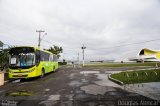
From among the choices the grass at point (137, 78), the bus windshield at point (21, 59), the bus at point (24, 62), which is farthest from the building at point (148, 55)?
the bus windshield at point (21, 59)

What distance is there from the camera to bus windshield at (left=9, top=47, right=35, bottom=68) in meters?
18.4

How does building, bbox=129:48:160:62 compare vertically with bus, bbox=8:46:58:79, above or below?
above

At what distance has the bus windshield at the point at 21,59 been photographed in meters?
18.4

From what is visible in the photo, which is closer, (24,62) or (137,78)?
(137,78)

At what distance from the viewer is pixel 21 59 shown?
18.5 meters

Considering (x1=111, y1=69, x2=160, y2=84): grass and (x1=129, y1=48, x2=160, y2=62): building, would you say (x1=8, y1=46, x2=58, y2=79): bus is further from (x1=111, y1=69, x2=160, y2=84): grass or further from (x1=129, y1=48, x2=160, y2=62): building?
(x1=129, y1=48, x2=160, y2=62): building

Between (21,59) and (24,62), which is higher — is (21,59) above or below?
above

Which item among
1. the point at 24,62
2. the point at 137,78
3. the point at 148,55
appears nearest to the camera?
the point at 137,78

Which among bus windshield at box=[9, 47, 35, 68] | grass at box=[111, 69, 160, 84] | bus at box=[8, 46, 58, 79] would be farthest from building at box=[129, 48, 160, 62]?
bus windshield at box=[9, 47, 35, 68]

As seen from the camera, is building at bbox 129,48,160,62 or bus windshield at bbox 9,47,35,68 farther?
building at bbox 129,48,160,62

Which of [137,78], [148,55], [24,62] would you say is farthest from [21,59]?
[148,55]

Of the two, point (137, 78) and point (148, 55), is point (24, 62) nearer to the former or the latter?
point (137, 78)

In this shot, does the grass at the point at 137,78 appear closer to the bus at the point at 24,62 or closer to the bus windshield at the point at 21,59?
the bus at the point at 24,62

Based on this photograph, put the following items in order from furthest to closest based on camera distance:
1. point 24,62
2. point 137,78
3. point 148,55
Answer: point 148,55
point 24,62
point 137,78
